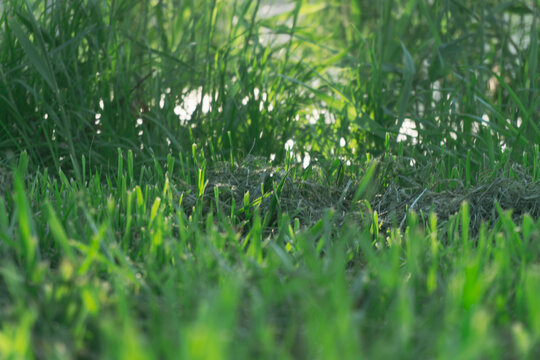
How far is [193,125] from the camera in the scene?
2189 mm

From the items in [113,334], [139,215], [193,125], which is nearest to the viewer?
[113,334]

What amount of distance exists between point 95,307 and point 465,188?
1.16 metres

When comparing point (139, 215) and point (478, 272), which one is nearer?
point (478, 272)

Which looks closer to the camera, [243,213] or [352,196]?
[243,213]

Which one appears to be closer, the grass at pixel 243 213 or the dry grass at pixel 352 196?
the grass at pixel 243 213

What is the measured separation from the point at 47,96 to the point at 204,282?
1326mm

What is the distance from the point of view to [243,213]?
160 centimetres

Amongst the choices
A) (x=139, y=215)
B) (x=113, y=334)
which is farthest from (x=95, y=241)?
(x=139, y=215)

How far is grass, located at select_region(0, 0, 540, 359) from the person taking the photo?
2.42ft

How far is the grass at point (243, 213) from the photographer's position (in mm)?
737

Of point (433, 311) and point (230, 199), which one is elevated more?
point (433, 311)

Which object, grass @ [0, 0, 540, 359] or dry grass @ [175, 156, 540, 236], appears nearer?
grass @ [0, 0, 540, 359]

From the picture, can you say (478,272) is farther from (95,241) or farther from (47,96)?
(47,96)

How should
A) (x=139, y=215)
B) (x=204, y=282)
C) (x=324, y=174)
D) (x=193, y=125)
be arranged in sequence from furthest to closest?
(x=193, y=125), (x=324, y=174), (x=139, y=215), (x=204, y=282)
